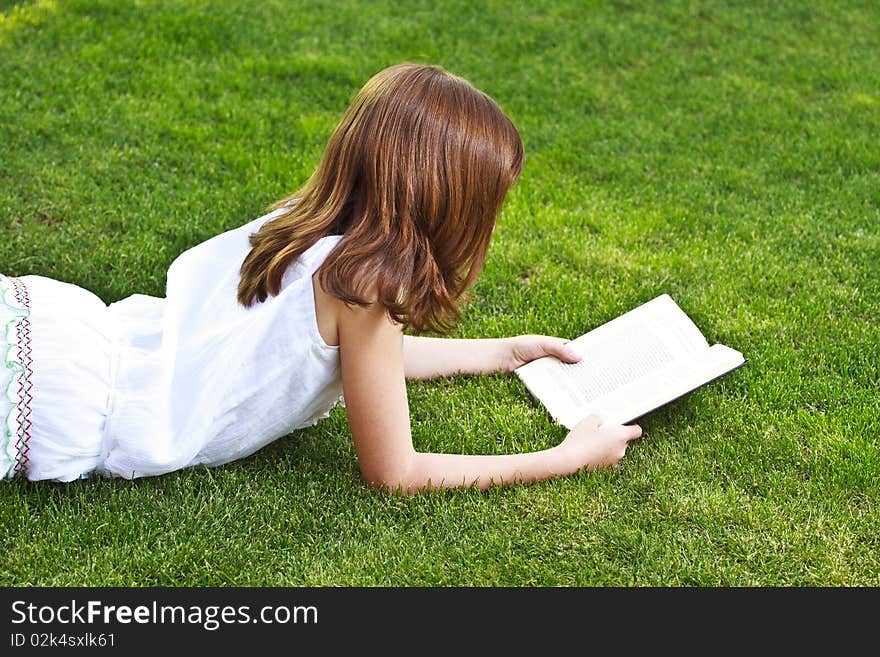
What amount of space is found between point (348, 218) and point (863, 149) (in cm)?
318

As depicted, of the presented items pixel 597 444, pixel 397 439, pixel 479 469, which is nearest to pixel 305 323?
pixel 397 439

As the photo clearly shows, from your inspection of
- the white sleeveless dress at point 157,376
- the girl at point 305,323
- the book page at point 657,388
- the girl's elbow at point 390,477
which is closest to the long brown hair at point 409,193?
the girl at point 305,323

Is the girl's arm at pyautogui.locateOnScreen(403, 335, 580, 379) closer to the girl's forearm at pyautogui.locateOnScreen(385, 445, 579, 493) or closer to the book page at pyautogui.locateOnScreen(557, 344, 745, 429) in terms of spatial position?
the book page at pyautogui.locateOnScreen(557, 344, 745, 429)

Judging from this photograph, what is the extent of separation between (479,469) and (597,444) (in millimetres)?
333

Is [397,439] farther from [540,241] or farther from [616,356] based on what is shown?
[540,241]

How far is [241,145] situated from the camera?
14.3 feet

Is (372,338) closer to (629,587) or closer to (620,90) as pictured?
(629,587)

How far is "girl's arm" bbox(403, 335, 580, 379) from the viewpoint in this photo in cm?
312

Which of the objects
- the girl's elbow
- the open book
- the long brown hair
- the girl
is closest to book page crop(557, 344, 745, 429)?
the open book

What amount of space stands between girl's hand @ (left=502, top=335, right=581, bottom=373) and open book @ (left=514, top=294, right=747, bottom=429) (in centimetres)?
2

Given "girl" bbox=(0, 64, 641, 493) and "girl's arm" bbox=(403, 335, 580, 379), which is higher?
"girl" bbox=(0, 64, 641, 493)

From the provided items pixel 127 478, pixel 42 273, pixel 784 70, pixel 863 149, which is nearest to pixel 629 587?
pixel 127 478

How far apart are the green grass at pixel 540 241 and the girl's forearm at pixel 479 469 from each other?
4 cm

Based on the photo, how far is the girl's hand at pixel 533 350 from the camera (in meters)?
3.01
